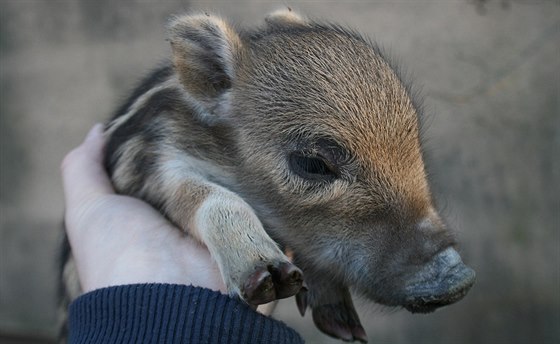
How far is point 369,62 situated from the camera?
1795 millimetres

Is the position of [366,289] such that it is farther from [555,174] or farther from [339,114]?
[555,174]

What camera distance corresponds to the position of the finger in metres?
2.28

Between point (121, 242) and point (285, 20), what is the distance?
976 mm

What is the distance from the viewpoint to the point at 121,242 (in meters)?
1.92

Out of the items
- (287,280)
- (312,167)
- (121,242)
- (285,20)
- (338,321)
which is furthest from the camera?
(285,20)

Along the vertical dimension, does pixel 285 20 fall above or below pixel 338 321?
above

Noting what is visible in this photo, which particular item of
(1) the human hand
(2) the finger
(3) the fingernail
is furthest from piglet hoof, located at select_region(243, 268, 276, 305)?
(3) the fingernail

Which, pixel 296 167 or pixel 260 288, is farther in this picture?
pixel 296 167

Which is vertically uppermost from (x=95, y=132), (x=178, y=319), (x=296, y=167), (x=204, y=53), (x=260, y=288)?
(x=204, y=53)

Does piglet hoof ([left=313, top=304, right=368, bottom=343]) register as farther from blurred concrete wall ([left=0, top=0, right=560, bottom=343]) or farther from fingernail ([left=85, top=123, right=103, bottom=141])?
blurred concrete wall ([left=0, top=0, right=560, bottom=343])

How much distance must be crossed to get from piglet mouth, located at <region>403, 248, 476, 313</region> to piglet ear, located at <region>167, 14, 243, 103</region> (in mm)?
834

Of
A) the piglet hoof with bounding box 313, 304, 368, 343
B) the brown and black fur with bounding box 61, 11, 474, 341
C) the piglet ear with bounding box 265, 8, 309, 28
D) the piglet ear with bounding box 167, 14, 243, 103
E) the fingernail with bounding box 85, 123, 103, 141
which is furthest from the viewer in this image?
the fingernail with bounding box 85, 123, 103, 141

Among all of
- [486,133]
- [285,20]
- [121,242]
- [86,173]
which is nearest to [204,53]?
[285,20]

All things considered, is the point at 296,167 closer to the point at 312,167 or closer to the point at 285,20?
the point at 312,167
